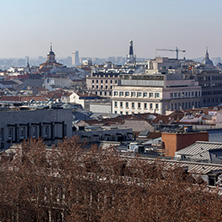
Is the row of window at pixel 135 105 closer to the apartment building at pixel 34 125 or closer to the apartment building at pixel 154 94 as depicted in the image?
the apartment building at pixel 154 94

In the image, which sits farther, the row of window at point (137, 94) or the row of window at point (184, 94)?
the row of window at point (184, 94)

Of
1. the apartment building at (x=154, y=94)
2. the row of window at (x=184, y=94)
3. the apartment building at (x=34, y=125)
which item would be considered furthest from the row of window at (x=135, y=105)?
the apartment building at (x=34, y=125)

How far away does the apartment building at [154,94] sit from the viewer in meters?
132

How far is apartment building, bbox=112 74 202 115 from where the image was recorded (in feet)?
434

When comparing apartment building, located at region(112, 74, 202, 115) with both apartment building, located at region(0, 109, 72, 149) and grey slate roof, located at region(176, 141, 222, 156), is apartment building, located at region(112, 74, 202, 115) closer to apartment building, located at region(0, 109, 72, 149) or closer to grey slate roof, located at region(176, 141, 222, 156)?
apartment building, located at region(0, 109, 72, 149)

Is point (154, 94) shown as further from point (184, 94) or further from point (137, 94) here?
point (184, 94)

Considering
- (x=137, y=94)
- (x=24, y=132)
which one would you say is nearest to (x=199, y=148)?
(x=24, y=132)

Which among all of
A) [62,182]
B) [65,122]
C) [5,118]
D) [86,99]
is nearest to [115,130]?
[65,122]

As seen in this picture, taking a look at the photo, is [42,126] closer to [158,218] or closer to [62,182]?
[62,182]

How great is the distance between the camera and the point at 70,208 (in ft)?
142

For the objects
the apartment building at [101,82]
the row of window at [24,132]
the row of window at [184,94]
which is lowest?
the apartment building at [101,82]

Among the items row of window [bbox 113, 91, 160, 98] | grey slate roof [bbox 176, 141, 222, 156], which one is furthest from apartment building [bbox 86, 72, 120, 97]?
grey slate roof [bbox 176, 141, 222, 156]

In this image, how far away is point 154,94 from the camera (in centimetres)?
13375

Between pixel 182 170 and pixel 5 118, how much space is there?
19520mm
